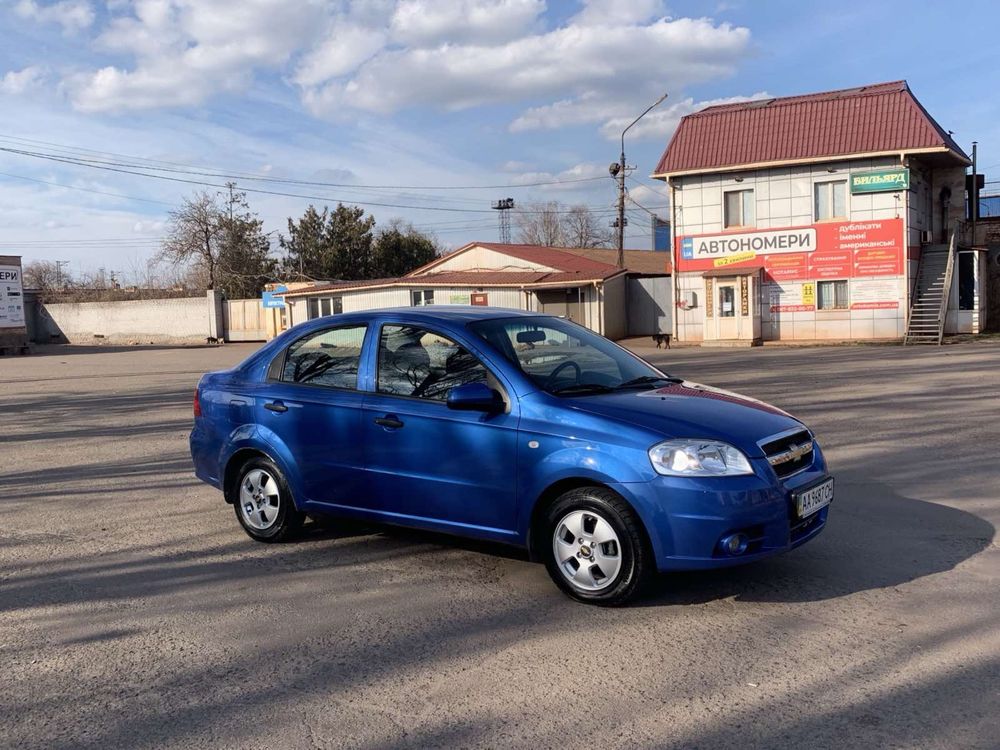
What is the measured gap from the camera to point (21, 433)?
42.4ft

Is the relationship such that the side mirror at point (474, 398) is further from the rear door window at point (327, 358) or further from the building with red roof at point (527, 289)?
the building with red roof at point (527, 289)

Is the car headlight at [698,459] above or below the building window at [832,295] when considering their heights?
below

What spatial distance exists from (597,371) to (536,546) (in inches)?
48.8

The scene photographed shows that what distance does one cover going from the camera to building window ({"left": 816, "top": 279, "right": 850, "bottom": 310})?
2986 centimetres

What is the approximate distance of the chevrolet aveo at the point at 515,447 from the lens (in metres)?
4.63

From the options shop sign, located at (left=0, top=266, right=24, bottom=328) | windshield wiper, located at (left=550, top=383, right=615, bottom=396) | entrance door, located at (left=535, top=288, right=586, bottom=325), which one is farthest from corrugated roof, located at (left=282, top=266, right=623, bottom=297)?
windshield wiper, located at (left=550, top=383, right=615, bottom=396)

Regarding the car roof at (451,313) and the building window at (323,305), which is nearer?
the car roof at (451,313)

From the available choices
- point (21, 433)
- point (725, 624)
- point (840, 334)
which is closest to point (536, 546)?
point (725, 624)

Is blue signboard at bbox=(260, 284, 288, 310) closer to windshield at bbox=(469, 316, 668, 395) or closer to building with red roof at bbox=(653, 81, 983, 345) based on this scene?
building with red roof at bbox=(653, 81, 983, 345)

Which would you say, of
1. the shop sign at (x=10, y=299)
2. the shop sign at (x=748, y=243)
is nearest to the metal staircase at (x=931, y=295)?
the shop sign at (x=748, y=243)

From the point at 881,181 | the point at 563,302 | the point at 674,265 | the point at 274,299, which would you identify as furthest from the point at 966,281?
the point at 274,299

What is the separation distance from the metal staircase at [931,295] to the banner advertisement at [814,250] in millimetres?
1497

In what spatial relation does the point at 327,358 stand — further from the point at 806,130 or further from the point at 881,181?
the point at 806,130

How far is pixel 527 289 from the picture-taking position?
3834 centimetres
